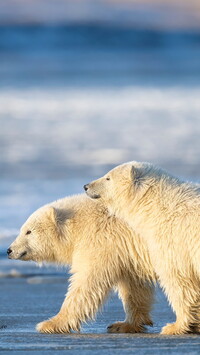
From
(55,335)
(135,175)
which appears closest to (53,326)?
(55,335)

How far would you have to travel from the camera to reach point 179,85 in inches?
3130

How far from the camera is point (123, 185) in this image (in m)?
10.5

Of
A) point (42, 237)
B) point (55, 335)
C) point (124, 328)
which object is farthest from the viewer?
point (42, 237)

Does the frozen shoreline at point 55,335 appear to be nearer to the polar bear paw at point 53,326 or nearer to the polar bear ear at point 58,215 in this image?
the polar bear paw at point 53,326

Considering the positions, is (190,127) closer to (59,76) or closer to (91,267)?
(91,267)

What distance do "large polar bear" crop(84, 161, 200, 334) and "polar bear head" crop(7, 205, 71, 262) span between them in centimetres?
63

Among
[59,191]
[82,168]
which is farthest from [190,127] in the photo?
[59,191]

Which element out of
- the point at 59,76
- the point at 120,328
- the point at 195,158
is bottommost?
the point at 120,328

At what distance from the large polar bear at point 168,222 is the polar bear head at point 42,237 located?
24.7 inches

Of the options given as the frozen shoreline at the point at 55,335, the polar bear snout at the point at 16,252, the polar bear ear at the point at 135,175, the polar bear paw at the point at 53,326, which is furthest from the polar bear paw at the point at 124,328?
the polar bear ear at the point at 135,175

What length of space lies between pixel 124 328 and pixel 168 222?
1329 mm

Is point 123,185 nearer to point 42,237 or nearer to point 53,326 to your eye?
point 42,237

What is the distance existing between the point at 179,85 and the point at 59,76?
16.9m

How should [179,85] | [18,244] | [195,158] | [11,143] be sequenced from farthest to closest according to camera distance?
[179,85] → [11,143] → [195,158] → [18,244]
